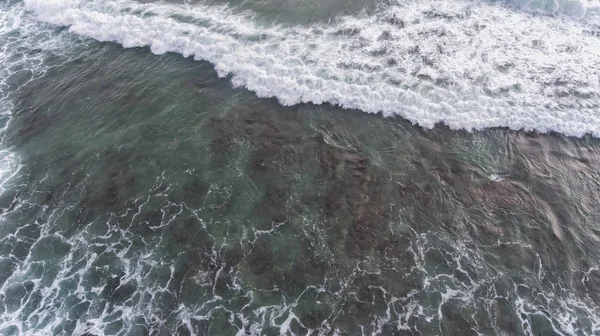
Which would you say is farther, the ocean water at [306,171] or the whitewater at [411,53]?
the whitewater at [411,53]

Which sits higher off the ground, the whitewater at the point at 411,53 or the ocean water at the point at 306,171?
the whitewater at the point at 411,53

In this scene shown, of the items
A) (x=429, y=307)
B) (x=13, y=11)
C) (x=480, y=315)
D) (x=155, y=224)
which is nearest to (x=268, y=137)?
(x=155, y=224)

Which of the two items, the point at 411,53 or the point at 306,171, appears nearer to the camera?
the point at 306,171

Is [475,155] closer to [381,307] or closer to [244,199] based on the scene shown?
[381,307]

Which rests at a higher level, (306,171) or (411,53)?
(411,53)
